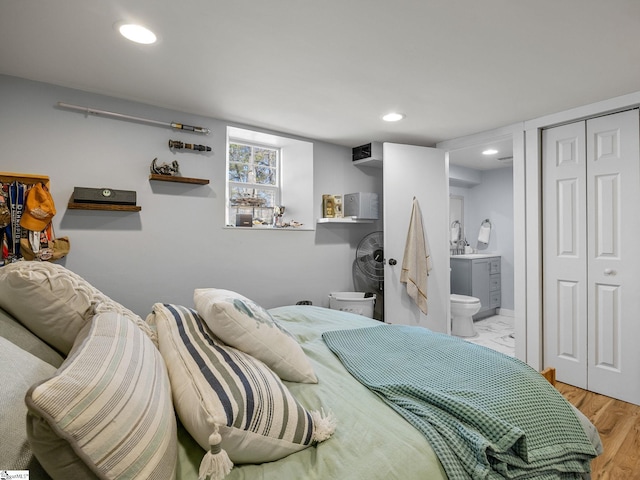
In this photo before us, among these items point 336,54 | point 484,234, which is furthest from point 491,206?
point 336,54

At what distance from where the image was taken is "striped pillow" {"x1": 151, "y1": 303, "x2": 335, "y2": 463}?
79 cm

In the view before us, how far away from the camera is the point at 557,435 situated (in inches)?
40.7

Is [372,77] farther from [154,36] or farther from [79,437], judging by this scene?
[79,437]

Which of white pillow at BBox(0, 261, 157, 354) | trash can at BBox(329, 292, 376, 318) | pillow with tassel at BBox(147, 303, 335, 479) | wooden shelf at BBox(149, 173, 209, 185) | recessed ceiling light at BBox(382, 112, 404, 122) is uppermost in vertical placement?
recessed ceiling light at BBox(382, 112, 404, 122)

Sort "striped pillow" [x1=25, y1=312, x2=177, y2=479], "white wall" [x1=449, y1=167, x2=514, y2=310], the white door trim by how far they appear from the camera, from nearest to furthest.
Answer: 1. "striped pillow" [x1=25, y1=312, x2=177, y2=479]
2. the white door trim
3. "white wall" [x1=449, y1=167, x2=514, y2=310]

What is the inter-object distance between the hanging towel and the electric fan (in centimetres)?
43

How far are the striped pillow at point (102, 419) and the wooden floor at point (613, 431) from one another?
215 cm

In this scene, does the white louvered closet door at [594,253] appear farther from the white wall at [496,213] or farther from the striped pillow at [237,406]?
the striped pillow at [237,406]

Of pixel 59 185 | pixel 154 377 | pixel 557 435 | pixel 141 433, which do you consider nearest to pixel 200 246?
pixel 59 185

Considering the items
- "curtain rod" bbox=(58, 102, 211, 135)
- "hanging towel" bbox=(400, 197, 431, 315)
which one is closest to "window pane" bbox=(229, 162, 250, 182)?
"curtain rod" bbox=(58, 102, 211, 135)

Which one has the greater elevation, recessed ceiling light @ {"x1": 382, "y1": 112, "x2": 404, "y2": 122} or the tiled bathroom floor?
recessed ceiling light @ {"x1": 382, "y1": 112, "x2": 404, "y2": 122}

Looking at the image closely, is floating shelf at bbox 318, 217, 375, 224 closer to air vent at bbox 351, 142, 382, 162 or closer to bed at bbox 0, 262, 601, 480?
air vent at bbox 351, 142, 382, 162

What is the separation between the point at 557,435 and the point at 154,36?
2.42m

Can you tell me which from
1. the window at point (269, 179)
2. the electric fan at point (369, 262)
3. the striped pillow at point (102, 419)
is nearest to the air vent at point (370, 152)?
the window at point (269, 179)
